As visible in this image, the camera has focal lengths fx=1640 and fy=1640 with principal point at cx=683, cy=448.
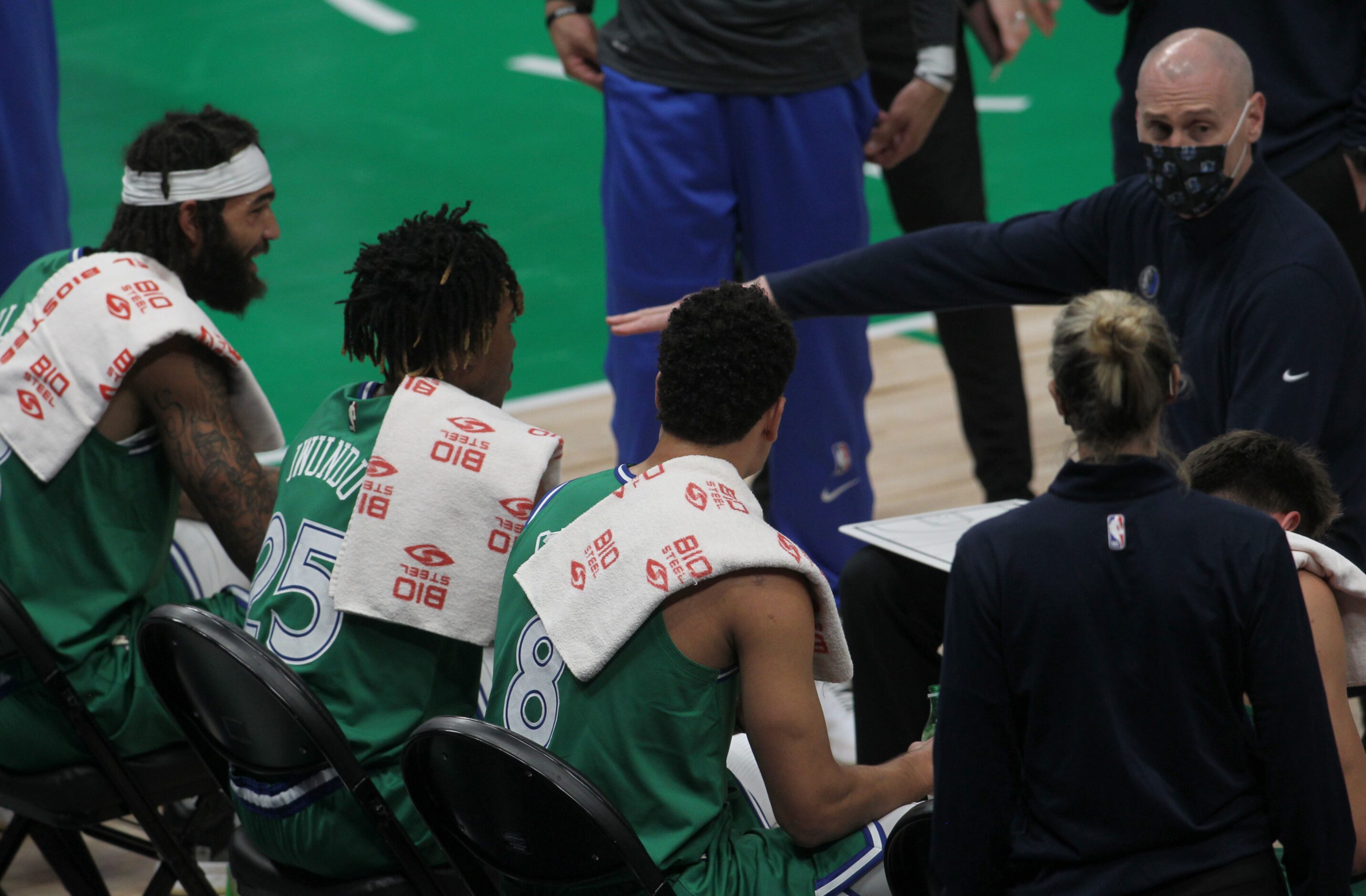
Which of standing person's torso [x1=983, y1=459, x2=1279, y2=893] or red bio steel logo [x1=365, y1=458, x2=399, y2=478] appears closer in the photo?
standing person's torso [x1=983, y1=459, x2=1279, y2=893]

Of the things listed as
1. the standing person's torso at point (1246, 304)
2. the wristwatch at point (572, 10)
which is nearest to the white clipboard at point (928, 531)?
the standing person's torso at point (1246, 304)

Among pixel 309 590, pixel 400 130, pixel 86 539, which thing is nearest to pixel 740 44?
pixel 86 539

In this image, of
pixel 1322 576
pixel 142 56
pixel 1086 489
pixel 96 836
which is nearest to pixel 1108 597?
pixel 1086 489

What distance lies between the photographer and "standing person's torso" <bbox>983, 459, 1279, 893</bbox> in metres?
1.70

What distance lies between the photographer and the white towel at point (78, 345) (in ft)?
8.36

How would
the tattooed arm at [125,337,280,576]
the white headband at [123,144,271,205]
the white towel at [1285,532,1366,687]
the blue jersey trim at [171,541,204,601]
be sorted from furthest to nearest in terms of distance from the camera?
1. the blue jersey trim at [171,541,204,601]
2. the white headband at [123,144,271,205]
3. the tattooed arm at [125,337,280,576]
4. the white towel at [1285,532,1366,687]

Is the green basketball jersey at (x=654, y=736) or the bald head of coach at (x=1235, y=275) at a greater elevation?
the bald head of coach at (x=1235, y=275)

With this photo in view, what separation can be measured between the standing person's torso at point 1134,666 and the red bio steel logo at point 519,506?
26.7 inches

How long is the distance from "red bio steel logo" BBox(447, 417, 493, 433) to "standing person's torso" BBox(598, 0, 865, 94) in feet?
5.97

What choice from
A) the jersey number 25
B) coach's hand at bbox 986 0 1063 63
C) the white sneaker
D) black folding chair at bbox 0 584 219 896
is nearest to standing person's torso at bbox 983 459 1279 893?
the jersey number 25

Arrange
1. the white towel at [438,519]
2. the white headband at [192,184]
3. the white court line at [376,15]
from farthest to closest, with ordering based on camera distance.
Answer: the white court line at [376,15]
the white headband at [192,184]
the white towel at [438,519]

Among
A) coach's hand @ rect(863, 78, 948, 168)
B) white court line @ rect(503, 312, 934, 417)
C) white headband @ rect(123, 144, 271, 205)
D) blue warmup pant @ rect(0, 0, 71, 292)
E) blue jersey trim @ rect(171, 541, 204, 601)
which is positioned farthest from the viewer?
white court line @ rect(503, 312, 934, 417)

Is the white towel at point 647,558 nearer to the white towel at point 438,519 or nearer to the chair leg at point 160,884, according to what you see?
the white towel at point 438,519

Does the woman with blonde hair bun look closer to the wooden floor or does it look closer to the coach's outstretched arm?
the coach's outstretched arm
